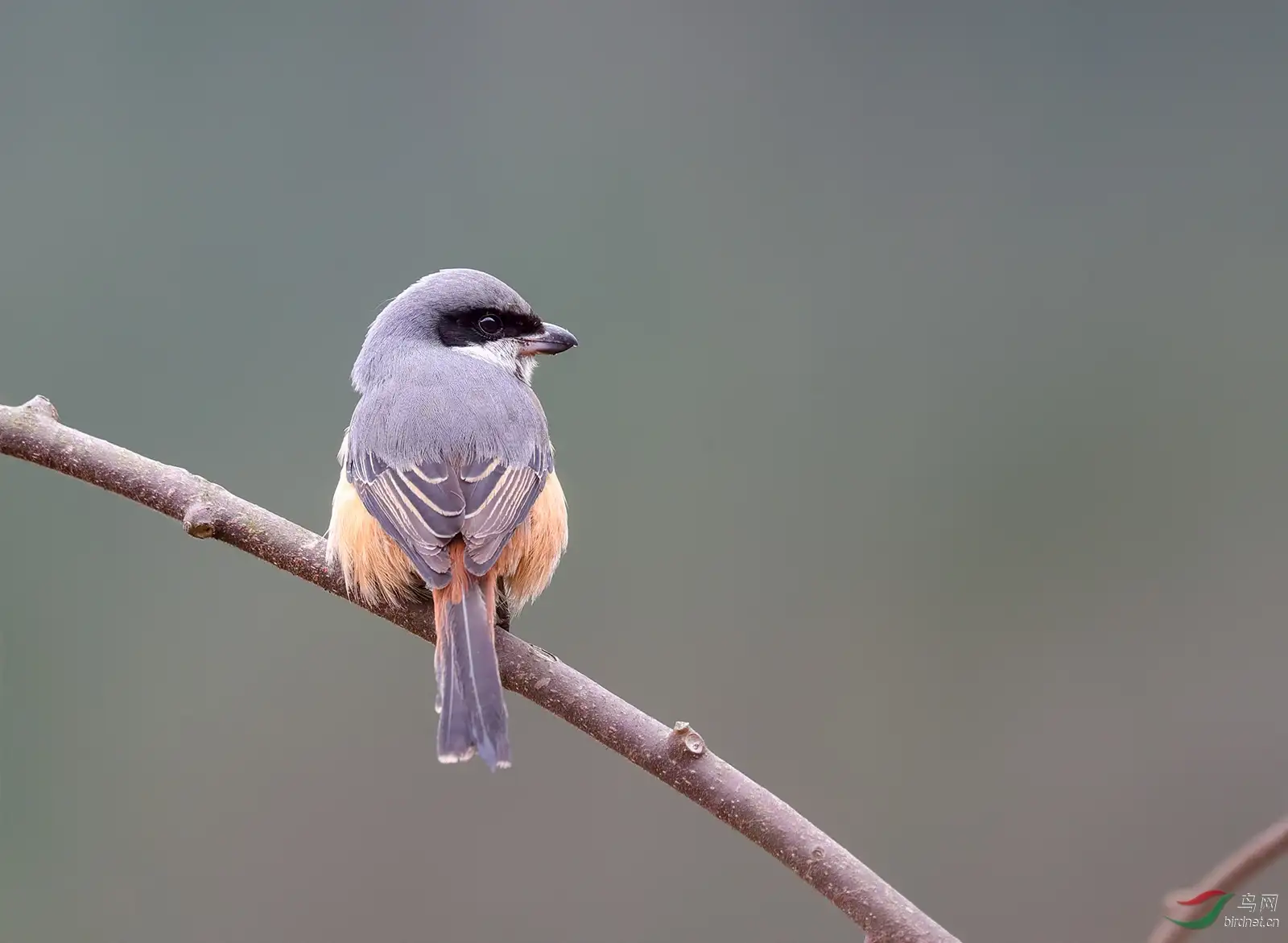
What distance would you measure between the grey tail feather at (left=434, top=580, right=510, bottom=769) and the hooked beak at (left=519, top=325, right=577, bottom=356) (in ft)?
2.84

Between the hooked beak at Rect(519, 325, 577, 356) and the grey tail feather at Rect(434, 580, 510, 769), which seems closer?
the grey tail feather at Rect(434, 580, 510, 769)

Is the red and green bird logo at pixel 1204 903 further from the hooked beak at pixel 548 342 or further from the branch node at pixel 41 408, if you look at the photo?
the branch node at pixel 41 408

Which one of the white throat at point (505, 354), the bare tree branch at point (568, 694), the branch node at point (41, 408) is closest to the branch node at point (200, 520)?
the bare tree branch at point (568, 694)

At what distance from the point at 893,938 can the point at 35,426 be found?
159cm

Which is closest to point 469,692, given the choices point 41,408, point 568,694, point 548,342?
point 568,694

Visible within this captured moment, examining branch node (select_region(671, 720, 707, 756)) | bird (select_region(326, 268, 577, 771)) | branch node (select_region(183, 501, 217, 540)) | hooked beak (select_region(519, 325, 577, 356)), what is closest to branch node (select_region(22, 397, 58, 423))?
branch node (select_region(183, 501, 217, 540))

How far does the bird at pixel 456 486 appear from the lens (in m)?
1.78

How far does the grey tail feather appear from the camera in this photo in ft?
5.41

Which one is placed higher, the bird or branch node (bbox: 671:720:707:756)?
the bird

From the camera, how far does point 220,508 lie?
194 centimetres

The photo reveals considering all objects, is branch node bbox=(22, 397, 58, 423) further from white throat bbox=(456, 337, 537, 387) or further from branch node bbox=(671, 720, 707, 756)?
branch node bbox=(671, 720, 707, 756)

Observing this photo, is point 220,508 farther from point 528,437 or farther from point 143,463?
point 528,437

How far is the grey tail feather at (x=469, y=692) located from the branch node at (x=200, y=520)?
429mm

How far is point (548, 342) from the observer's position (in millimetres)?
2594
